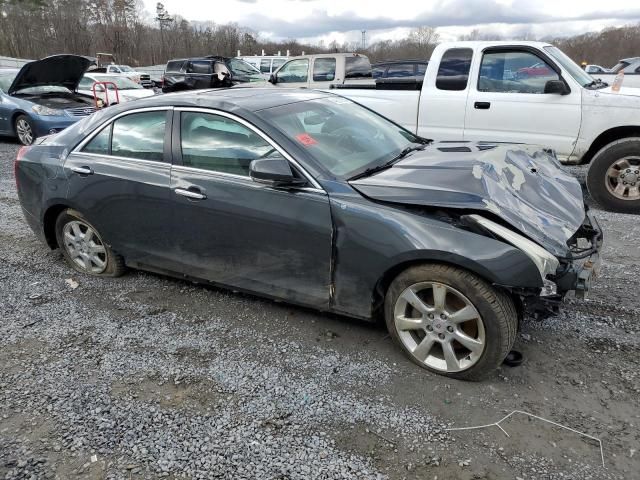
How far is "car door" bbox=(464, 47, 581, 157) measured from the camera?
5.97 m

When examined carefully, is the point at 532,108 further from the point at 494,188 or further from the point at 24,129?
the point at 24,129

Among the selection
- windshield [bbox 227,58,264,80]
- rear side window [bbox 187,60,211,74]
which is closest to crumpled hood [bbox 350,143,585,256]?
rear side window [bbox 187,60,211,74]

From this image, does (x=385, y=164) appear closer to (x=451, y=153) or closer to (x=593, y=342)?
(x=451, y=153)

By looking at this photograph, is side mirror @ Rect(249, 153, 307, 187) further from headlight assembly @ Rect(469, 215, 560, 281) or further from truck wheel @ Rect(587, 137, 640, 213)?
truck wheel @ Rect(587, 137, 640, 213)

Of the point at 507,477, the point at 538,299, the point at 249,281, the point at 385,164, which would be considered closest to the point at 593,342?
the point at 538,299

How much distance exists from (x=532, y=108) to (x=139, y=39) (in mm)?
58213

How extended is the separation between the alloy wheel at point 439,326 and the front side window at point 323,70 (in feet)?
33.4

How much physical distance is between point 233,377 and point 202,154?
1543 millimetres

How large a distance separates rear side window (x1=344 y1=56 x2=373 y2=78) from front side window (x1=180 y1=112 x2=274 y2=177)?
939 centimetres

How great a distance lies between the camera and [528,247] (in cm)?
256

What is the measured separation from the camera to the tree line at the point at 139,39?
4653cm

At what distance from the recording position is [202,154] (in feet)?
11.3

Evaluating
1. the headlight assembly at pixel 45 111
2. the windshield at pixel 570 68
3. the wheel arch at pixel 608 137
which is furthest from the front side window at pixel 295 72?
the wheel arch at pixel 608 137

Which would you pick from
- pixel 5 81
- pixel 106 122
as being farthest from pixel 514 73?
pixel 5 81
